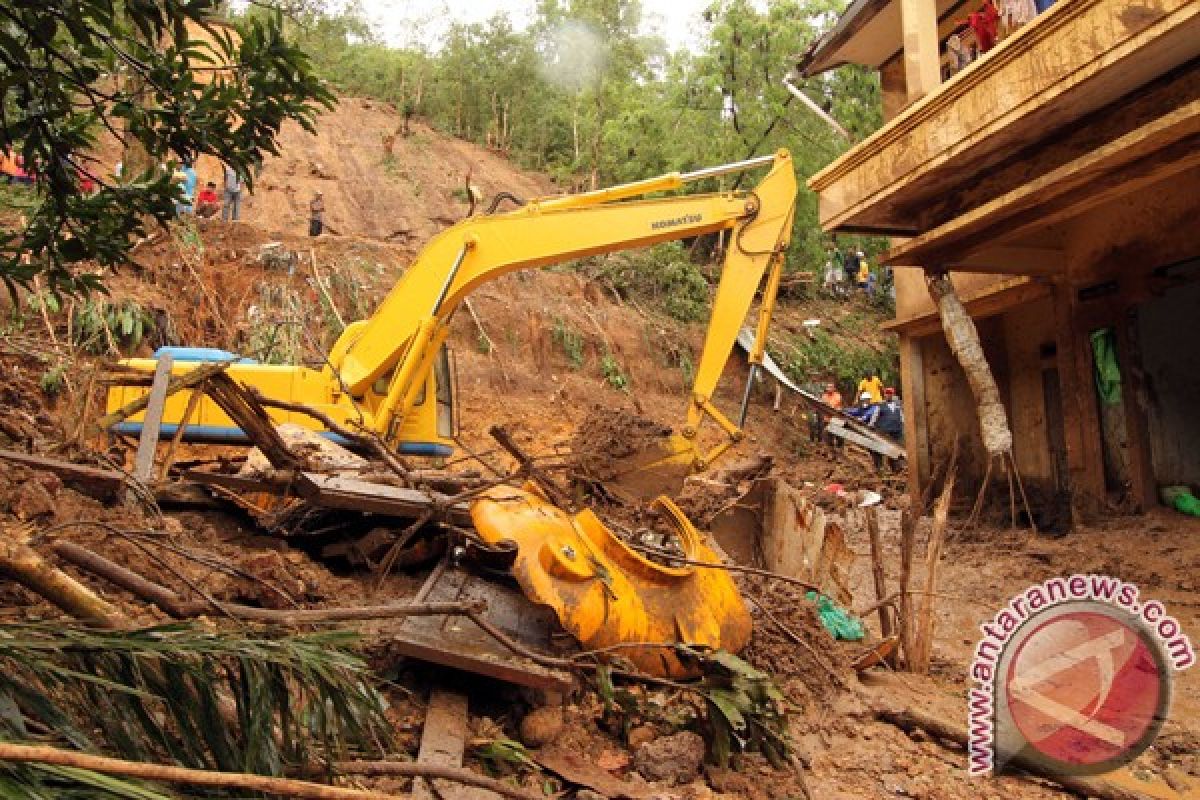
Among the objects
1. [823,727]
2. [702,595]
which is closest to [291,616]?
[702,595]

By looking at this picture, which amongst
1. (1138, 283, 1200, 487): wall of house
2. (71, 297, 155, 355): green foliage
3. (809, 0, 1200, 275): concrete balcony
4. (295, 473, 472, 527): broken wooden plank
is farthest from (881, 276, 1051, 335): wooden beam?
(71, 297, 155, 355): green foliage

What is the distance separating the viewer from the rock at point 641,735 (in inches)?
135

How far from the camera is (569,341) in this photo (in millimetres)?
16766

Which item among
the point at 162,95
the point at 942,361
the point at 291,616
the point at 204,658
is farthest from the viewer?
the point at 942,361

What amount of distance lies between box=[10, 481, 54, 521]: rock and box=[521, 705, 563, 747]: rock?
7.52ft

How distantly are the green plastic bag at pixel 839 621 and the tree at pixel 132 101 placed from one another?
13.9 feet

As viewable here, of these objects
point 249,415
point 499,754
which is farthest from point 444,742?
point 249,415

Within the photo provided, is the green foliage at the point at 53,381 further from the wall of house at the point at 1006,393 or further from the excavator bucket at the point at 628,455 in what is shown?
the wall of house at the point at 1006,393

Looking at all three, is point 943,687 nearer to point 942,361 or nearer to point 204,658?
point 204,658

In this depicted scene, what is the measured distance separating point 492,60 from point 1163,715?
31007 millimetres

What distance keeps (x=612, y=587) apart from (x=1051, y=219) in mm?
5611

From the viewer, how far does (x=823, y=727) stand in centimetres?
409

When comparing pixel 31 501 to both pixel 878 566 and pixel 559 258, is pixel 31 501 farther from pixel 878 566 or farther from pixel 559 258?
pixel 559 258

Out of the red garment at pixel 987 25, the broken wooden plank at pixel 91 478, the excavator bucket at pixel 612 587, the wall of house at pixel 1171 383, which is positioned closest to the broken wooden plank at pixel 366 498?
the excavator bucket at pixel 612 587
